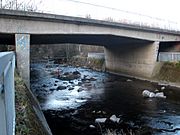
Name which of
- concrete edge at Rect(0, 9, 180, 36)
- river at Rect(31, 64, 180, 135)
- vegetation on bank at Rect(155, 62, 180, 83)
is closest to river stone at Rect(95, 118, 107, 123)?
river at Rect(31, 64, 180, 135)

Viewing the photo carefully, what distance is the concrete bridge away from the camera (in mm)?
21906

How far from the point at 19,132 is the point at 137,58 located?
34.5m

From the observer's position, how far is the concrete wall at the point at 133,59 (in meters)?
37.0

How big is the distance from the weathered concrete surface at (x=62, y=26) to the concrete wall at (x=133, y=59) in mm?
2208

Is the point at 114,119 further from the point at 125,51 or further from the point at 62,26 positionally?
the point at 125,51

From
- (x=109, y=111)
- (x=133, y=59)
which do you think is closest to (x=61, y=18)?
(x=109, y=111)

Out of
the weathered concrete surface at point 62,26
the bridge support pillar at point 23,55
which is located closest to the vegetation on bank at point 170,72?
the weathered concrete surface at point 62,26

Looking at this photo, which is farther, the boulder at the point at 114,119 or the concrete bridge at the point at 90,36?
the concrete bridge at the point at 90,36

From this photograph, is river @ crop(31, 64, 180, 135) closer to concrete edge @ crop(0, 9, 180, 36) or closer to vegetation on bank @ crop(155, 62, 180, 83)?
vegetation on bank @ crop(155, 62, 180, 83)

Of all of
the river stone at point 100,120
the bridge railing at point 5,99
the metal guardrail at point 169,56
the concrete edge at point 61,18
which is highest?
the concrete edge at point 61,18

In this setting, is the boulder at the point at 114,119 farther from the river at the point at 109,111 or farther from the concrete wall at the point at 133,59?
the concrete wall at the point at 133,59

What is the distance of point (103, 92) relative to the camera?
1068 inches

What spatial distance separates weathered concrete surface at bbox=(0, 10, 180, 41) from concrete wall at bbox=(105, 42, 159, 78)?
2.21 metres

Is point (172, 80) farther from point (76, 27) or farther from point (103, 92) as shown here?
point (76, 27)
